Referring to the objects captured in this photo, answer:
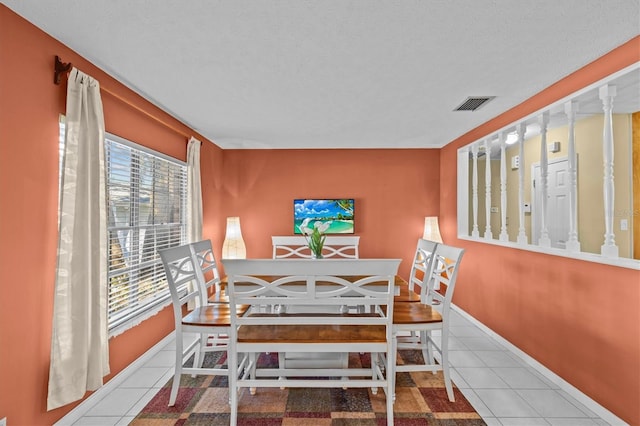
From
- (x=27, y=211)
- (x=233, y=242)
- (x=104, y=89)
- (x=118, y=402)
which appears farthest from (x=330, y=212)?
(x=27, y=211)

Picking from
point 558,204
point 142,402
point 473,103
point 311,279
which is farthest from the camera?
point 558,204

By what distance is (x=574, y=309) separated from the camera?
239 cm

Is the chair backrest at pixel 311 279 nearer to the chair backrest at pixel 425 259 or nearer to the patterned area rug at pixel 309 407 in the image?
the patterned area rug at pixel 309 407

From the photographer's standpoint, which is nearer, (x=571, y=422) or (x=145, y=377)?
(x=571, y=422)

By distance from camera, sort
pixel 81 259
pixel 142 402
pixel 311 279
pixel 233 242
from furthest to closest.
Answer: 1. pixel 233 242
2. pixel 142 402
3. pixel 81 259
4. pixel 311 279

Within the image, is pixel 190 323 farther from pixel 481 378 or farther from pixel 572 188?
pixel 572 188

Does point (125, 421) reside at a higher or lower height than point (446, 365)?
lower

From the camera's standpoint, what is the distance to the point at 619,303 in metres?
2.04

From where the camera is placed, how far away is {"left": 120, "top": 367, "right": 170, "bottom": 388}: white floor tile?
250 centimetres

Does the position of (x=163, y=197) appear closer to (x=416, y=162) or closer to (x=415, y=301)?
(x=415, y=301)

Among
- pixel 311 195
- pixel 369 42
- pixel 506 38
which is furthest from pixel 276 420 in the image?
pixel 311 195

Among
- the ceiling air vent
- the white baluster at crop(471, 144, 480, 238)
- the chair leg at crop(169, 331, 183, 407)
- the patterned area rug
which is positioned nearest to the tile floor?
the patterned area rug

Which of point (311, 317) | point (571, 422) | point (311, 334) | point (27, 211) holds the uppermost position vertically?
point (27, 211)

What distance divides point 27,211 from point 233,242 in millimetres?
2952
